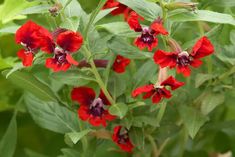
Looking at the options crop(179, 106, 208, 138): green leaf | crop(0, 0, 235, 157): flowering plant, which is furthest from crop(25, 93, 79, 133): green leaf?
crop(179, 106, 208, 138): green leaf

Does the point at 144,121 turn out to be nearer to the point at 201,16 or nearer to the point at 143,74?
the point at 143,74

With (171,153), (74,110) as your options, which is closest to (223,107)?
(171,153)

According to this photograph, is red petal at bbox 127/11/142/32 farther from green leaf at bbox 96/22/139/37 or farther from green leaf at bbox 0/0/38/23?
green leaf at bbox 0/0/38/23

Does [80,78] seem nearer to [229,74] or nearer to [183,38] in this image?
[229,74]

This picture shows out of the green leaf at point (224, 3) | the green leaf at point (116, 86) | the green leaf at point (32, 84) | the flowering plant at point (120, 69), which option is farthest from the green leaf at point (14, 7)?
the green leaf at point (224, 3)

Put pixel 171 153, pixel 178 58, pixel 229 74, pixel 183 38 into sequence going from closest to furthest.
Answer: pixel 178 58 → pixel 229 74 → pixel 183 38 → pixel 171 153

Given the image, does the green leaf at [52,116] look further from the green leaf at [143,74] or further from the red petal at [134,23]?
the red petal at [134,23]

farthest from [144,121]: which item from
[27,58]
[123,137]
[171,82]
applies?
[27,58]
